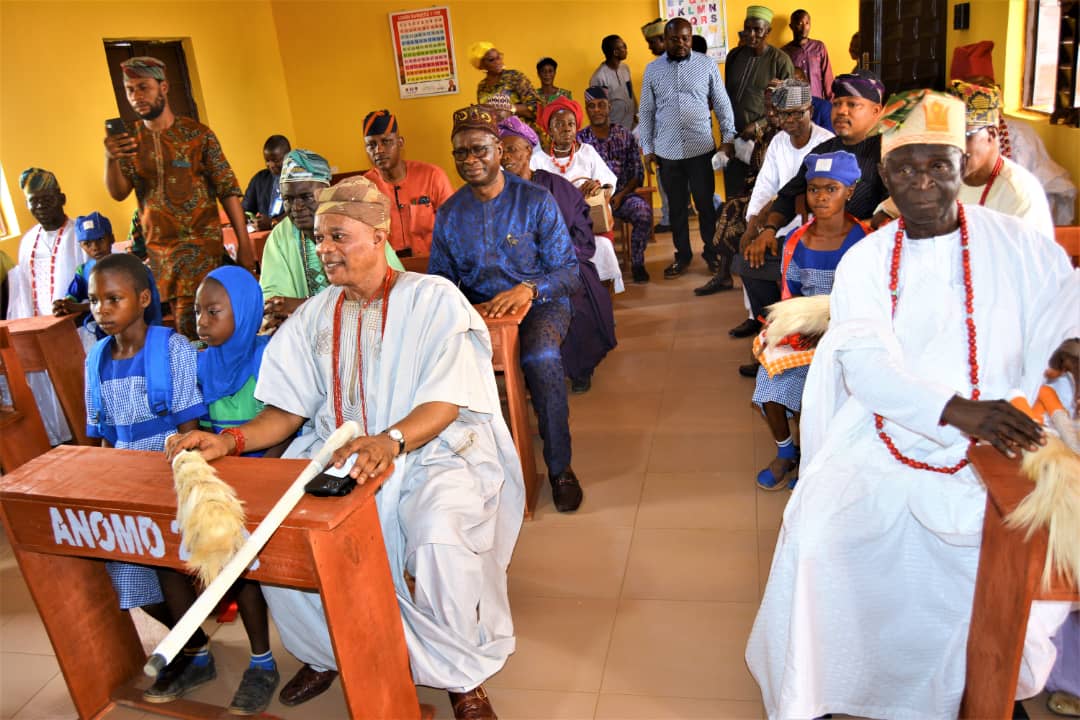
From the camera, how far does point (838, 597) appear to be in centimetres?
231

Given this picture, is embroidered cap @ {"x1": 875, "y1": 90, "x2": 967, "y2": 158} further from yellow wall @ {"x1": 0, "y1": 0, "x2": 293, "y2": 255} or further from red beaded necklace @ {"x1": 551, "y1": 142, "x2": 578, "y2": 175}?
yellow wall @ {"x1": 0, "y1": 0, "x2": 293, "y2": 255}

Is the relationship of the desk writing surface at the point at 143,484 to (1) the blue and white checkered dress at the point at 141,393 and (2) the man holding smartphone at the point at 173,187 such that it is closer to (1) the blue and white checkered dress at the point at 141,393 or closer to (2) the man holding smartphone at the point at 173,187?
(1) the blue and white checkered dress at the point at 141,393

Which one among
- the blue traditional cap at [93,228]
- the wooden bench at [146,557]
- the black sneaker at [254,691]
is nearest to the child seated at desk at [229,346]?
the black sneaker at [254,691]

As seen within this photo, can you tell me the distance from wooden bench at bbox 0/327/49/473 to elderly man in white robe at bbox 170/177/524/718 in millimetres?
2148

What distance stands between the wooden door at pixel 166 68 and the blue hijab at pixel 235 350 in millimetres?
5369

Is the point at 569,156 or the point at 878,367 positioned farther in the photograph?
the point at 569,156

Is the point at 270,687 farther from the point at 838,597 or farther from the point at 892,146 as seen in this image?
the point at 892,146

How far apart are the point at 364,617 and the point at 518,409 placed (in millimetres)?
1587

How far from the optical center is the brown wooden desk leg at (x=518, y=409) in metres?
3.68

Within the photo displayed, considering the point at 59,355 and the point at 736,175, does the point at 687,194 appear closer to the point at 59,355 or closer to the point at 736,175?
the point at 736,175

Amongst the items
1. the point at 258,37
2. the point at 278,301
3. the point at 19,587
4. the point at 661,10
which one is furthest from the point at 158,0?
the point at 19,587

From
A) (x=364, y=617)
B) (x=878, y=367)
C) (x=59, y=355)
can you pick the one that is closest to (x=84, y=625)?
(x=364, y=617)

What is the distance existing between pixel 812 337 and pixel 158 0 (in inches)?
299

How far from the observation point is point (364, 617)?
2.27 m
